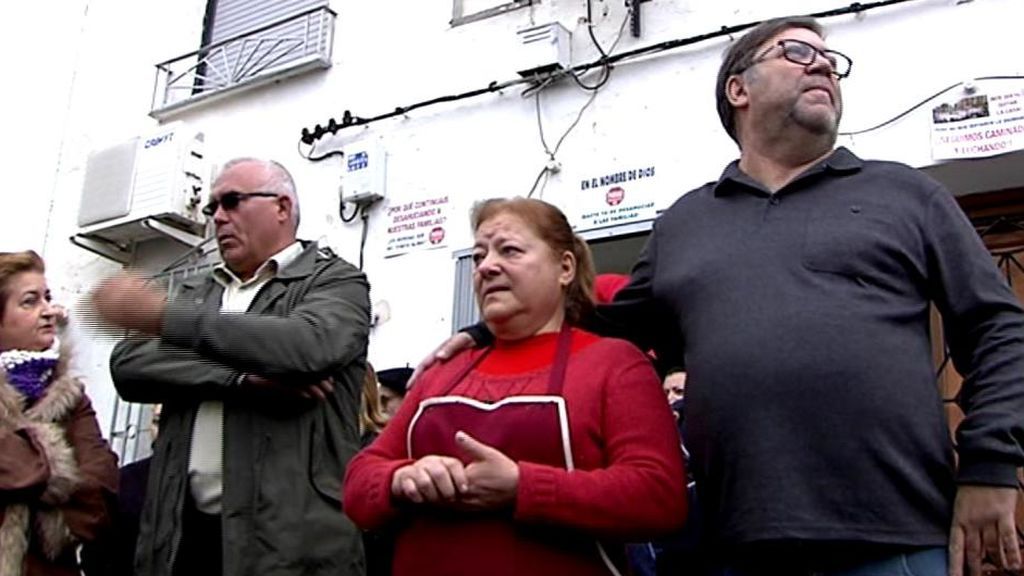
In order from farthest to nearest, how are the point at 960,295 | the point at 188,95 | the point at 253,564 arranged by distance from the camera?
the point at 188,95 < the point at 253,564 < the point at 960,295

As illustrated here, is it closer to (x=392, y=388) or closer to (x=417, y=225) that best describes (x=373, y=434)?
(x=392, y=388)

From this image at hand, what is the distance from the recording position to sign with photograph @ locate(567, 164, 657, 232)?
489 cm

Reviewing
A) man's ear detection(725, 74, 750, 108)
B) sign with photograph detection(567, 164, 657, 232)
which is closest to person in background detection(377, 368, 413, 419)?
sign with photograph detection(567, 164, 657, 232)

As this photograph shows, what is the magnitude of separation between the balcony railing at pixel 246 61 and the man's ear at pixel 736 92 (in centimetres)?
426

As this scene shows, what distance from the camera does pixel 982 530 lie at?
1.70m

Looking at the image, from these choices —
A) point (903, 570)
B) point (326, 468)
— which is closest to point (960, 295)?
point (903, 570)

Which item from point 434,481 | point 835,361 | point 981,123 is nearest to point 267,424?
point 434,481

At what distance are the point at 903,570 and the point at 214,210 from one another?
1.90m

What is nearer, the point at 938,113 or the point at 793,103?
the point at 793,103

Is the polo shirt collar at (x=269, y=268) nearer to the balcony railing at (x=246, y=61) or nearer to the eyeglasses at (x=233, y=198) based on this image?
the eyeglasses at (x=233, y=198)

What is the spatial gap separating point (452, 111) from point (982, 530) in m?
4.26

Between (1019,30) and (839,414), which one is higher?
(1019,30)

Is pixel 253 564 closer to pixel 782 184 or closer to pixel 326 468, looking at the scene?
pixel 326 468

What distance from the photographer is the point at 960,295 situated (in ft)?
6.07
